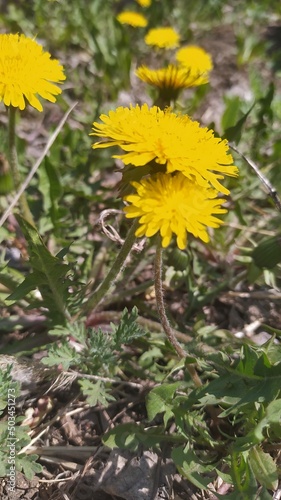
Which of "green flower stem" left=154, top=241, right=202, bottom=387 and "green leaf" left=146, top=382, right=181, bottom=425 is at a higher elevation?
"green flower stem" left=154, top=241, right=202, bottom=387

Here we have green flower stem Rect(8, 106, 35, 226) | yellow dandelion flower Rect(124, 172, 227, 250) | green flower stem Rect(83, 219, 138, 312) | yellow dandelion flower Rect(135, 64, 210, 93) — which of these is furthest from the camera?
yellow dandelion flower Rect(135, 64, 210, 93)

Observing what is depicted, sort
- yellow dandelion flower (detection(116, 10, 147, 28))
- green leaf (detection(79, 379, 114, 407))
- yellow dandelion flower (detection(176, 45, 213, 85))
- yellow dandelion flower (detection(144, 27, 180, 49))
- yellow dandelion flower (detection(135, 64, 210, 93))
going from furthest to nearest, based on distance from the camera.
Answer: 1. yellow dandelion flower (detection(116, 10, 147, 28))
2. yellow dandelion flower (detection(144, 27, 180, 49))
3. yellow dandelion flower (detection(176, 45, 213, 85))
4. yellow dandelion flower (detection(135, 64, 210, 93))
5. green leaf (detection(79, 379, 114, 407))

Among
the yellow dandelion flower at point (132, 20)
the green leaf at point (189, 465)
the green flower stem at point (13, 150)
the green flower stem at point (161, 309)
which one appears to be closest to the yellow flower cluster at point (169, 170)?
the green flower stem at point (161, 309)

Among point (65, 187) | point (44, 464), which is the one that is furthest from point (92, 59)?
point (44, 464)

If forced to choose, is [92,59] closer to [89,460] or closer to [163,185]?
[163,185]

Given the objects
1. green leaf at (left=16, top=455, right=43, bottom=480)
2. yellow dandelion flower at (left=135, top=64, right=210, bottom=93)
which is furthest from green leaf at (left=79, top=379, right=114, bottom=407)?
yellow dandelion flower at (left=135, top=64, right=210, bottom=93)

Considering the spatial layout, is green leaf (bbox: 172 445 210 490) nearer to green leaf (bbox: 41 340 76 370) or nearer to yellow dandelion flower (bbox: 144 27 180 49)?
green leaf (bbox: 41 340 76 370)
